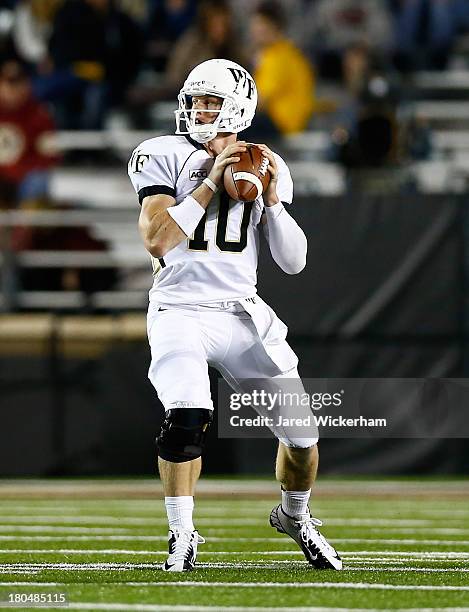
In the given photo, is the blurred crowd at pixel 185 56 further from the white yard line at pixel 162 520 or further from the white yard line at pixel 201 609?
the white yard line at pixel 201 609

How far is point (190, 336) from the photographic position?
17.9ft

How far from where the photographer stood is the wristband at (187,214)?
212 inches

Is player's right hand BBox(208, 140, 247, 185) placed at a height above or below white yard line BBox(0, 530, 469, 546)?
above

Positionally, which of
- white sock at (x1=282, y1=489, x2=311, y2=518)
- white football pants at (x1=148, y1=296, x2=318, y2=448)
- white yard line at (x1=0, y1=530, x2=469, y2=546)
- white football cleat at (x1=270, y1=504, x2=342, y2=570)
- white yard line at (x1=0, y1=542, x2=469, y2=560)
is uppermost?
white football pants at (x1=148, y1=296, x2=318, y2=448)

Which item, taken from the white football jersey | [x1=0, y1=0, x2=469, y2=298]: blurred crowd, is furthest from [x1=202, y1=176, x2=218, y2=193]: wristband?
[x1=0, y1=0, x2=469, y2=298]: blurred crowd

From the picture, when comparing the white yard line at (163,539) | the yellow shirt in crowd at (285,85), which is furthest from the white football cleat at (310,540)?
the yellow shirt in crowd at (285,85)

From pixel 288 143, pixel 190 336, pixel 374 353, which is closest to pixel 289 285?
pixel 374 353

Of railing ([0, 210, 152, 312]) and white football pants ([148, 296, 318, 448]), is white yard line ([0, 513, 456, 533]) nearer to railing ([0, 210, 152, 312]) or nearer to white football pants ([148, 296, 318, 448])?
white football pants ([148, 296, 318, 448])

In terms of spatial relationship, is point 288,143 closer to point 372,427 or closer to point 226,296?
point 372,427

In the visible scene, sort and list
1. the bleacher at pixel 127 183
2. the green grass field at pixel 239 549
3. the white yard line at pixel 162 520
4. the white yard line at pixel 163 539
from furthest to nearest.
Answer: the bleacher at pixel 127 183, the white yard line at pixel 162 520, the white yard line at pixel 163 539, the green grass field at pixel 239 549

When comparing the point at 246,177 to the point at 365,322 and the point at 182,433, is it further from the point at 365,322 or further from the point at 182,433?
the point at 365,322

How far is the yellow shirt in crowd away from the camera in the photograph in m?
12.9

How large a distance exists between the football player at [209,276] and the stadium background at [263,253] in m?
4.73

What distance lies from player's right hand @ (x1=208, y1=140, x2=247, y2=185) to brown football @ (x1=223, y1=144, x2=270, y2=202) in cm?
1
